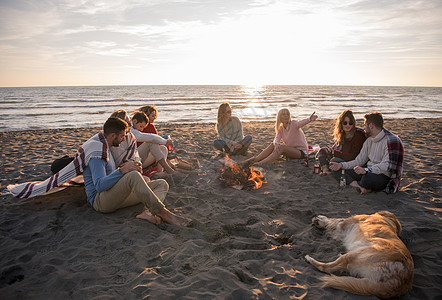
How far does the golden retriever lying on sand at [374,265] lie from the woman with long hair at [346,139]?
2.38 meters

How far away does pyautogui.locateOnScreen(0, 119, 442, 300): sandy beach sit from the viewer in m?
2.63

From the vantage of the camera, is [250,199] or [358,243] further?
[250,199]

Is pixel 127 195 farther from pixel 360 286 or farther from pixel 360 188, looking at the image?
pixel 360 188

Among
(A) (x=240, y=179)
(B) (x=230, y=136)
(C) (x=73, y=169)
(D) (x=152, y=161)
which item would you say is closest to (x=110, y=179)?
(C) (x=73, y=169)

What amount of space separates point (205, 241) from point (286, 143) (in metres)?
4.14

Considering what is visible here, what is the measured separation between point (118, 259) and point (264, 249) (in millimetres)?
1775

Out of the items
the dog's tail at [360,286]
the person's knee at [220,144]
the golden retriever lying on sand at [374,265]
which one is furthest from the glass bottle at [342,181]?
the person's knee at [220,144]

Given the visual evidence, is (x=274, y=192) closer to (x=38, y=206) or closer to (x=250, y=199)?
(x=250, y=199)


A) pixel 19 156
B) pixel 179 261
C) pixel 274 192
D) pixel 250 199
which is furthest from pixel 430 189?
pixel 19 156

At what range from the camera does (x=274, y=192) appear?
5008 mm

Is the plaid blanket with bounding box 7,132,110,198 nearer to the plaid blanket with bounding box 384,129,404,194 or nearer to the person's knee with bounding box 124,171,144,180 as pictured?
the person's knee with bounding box 124,171,144,180

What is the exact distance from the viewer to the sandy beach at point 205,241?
8.64ft

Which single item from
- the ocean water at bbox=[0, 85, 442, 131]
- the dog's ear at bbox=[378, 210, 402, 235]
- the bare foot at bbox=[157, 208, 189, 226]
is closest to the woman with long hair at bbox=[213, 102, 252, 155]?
the bare foot at bbox=[157, 208, 189, 226]

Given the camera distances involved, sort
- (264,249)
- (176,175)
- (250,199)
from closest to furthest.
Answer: (264,249)
(250,199)
(176,175)
